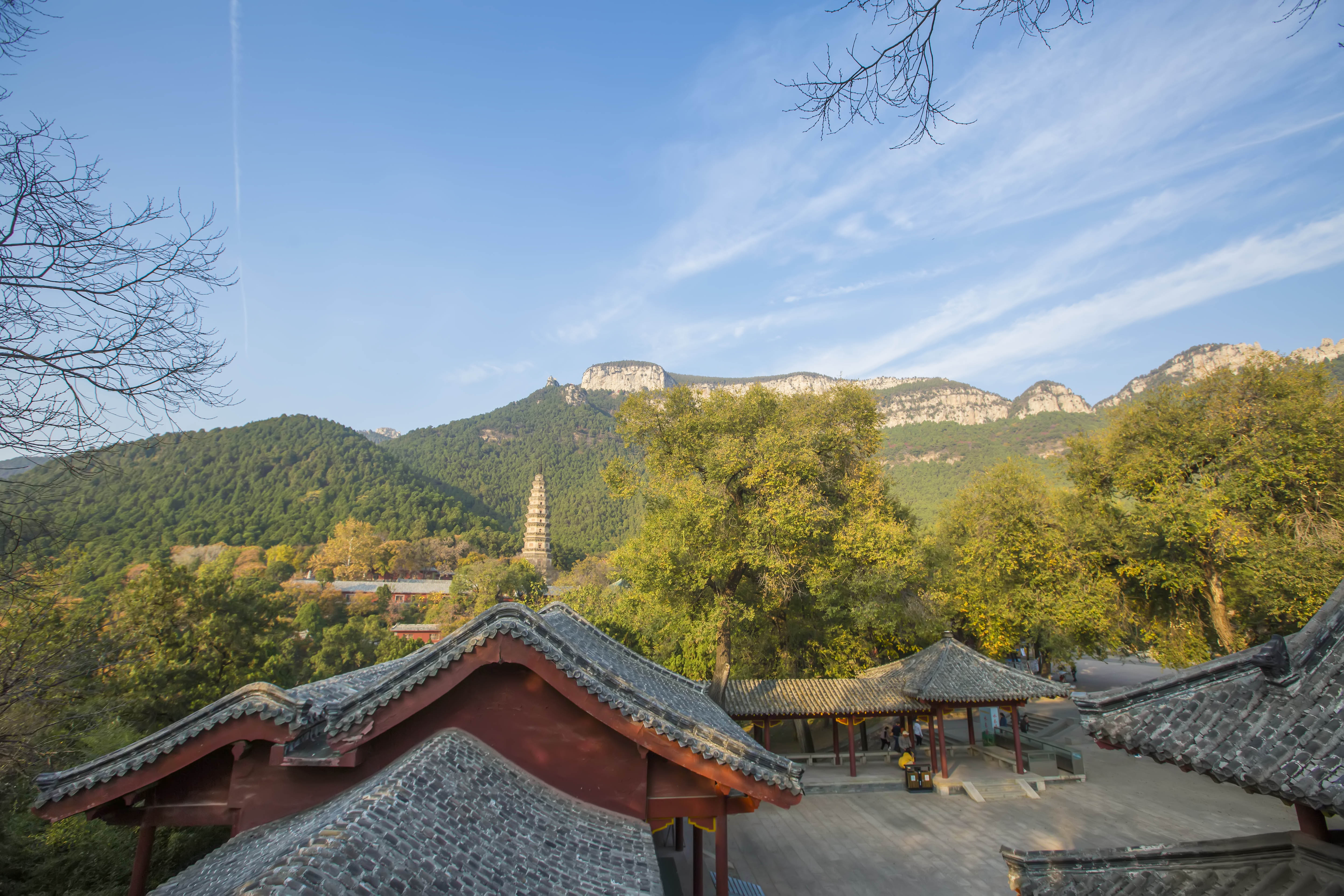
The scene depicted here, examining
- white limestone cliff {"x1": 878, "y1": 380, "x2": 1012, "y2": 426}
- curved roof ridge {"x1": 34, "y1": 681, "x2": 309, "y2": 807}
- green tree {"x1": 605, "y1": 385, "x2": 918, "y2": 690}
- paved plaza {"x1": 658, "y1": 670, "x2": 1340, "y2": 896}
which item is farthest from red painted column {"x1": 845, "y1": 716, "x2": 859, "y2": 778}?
white limestone cliff {"x1": 878, "y1": 380, "x2": 1012, "y2": 426}

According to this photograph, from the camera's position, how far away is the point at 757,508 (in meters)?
17.1

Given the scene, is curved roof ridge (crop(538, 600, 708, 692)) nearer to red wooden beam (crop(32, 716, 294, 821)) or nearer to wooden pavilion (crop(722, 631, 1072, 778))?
wooden pavilion (crop(722, 631, 1072, 778))

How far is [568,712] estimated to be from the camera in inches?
253

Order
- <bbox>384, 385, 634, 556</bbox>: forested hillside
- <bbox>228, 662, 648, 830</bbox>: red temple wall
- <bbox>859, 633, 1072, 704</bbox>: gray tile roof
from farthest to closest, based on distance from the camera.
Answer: <bbox>384, 385, 634, 556</bbox>: forested hillside, <bbox>859, 633, 1072, 704</bbox>: gray tile roof, <bbox>228, 662, 648, 830</bbox>: red temple wall

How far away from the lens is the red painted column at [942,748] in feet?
52.6

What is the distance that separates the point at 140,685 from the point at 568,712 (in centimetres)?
1858

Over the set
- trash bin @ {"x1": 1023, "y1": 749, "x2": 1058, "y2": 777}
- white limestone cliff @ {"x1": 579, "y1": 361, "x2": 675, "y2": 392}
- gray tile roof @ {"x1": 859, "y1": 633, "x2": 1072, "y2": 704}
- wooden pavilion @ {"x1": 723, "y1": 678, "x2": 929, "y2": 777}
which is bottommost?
trash bin @ {"x1": 1023, "y1": 749, "x2": 1058, "y2": 777}

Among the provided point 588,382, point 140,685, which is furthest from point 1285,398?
point 588,382

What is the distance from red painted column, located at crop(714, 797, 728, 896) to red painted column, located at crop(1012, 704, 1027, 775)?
12.4 metres

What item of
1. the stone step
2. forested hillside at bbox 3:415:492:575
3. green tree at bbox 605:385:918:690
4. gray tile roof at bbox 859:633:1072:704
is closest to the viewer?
the stone step

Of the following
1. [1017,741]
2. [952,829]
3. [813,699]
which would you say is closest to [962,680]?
[1017,741]

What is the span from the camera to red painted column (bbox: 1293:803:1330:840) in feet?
11.3

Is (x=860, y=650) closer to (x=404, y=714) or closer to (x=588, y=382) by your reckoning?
(x=404, y=714)

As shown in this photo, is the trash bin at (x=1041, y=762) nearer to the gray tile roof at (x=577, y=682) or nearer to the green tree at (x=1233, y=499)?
the green tree at (x=1233, y=499)
